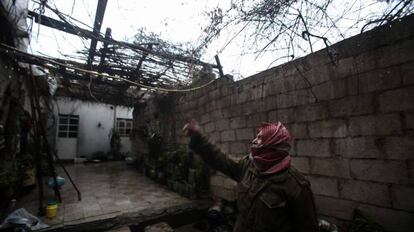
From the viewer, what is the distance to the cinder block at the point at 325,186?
8.79 feet

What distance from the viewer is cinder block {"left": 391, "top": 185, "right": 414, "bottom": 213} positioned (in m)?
2.05

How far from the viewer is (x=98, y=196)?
4898mm

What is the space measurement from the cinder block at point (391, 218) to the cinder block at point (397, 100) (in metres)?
1.02

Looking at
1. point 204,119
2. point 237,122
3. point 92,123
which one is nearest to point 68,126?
point 92,123

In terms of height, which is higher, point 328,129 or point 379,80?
point 379,80

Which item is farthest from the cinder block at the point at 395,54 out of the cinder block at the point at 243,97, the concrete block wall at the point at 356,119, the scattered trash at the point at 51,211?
the scattered trash at the point at 51,211

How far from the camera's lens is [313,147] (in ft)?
9.62

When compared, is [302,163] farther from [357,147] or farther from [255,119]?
[255,119]

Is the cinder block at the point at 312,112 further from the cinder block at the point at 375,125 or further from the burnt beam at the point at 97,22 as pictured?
the burnt beam at the point at 97,22

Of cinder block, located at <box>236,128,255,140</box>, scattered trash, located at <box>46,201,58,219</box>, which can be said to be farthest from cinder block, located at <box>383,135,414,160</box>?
scattered trash, located at <box>46,201,58,219</box>

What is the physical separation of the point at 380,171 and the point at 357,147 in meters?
0.31

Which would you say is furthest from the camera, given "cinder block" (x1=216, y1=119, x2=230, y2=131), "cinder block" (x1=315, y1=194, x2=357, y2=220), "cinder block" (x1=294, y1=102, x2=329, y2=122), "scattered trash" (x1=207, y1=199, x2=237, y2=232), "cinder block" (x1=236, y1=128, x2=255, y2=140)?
"cinder block" (x1=216, y1=119, x2=230, y2=131)

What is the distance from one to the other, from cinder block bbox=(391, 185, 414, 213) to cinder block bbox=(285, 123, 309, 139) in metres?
1.10

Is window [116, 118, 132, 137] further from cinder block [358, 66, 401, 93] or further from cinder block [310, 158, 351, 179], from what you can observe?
cinder block [358, 66, 401, 93]
